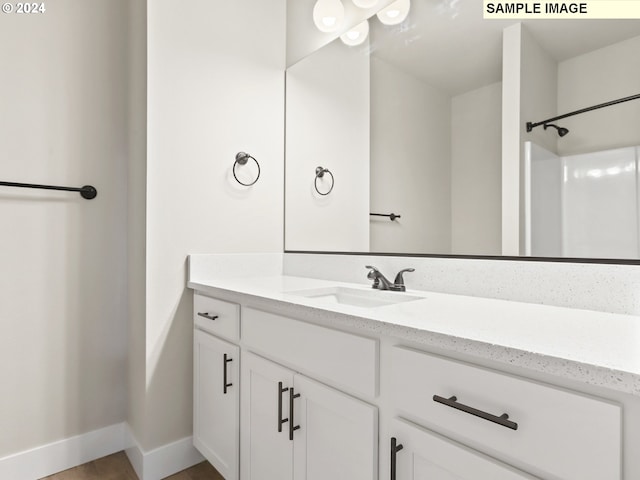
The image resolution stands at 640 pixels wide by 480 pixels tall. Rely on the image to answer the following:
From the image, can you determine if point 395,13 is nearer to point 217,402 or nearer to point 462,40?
point 462,40

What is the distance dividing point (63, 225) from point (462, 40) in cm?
181

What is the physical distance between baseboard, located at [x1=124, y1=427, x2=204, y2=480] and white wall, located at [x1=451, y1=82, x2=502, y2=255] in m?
1.45

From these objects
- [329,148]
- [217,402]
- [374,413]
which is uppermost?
[329,148]

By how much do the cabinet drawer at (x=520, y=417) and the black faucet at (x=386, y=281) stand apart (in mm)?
586

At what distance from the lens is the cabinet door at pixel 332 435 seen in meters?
0.88

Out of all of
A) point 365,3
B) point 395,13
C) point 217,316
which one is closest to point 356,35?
point 365,3

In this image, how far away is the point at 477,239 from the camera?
4.23 feet

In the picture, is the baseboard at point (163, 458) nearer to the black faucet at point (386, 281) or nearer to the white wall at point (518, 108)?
the black faucet at point (386, 281)

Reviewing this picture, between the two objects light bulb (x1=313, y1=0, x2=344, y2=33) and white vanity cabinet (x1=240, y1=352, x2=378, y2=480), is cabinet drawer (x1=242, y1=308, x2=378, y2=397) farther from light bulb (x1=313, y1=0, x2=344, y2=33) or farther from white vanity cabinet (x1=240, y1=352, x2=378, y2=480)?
light bulb (x1=313, y1=0, x2=344, y2=33)

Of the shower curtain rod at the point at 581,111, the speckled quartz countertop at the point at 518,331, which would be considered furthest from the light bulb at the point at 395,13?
the speckled quartz countertop at the point at 518,331

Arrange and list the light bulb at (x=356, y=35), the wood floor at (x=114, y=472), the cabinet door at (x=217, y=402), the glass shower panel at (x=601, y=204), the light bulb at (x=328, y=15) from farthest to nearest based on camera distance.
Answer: the light bulb at (x=328, y=15) → the light bulb at (x=356, y=35) → the wood floor at (x=114, y=472) → the cabinet door at (x=217, y=402) → the glass shower panel at (x=601, y=204)

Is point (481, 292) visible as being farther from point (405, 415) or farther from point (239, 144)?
point (239, 144)

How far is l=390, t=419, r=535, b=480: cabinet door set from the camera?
0.67 m

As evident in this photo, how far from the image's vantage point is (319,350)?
101 cm
